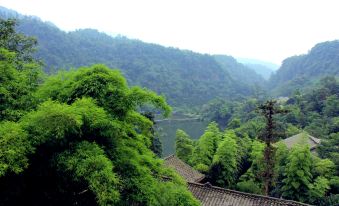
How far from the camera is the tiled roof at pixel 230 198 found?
39.1 ft

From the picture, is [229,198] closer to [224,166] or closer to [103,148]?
[103,148]

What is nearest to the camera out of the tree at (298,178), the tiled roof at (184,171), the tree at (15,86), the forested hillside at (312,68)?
the tree at (15,86)

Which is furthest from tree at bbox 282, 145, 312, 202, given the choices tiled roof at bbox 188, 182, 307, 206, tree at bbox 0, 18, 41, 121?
tree at bbox 0, 18, 41, 121

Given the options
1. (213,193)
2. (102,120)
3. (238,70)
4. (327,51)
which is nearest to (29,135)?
(102,120)

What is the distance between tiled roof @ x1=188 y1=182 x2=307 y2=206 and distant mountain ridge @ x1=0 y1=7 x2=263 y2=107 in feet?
234

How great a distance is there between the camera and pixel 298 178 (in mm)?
18641

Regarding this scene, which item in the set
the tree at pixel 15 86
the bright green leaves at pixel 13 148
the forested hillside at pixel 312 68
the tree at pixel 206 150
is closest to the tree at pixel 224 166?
the tree at pixel 206 150

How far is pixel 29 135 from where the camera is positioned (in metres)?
5.73

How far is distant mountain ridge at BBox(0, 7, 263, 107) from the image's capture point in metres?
89.2

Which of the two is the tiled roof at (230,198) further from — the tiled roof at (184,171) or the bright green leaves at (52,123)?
the bright green leaves at (52,123)

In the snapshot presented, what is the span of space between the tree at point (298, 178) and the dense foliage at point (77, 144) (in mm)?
12787

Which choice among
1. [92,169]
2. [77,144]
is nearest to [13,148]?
[77,144]

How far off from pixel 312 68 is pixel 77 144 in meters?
107

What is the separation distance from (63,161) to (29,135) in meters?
0.68
